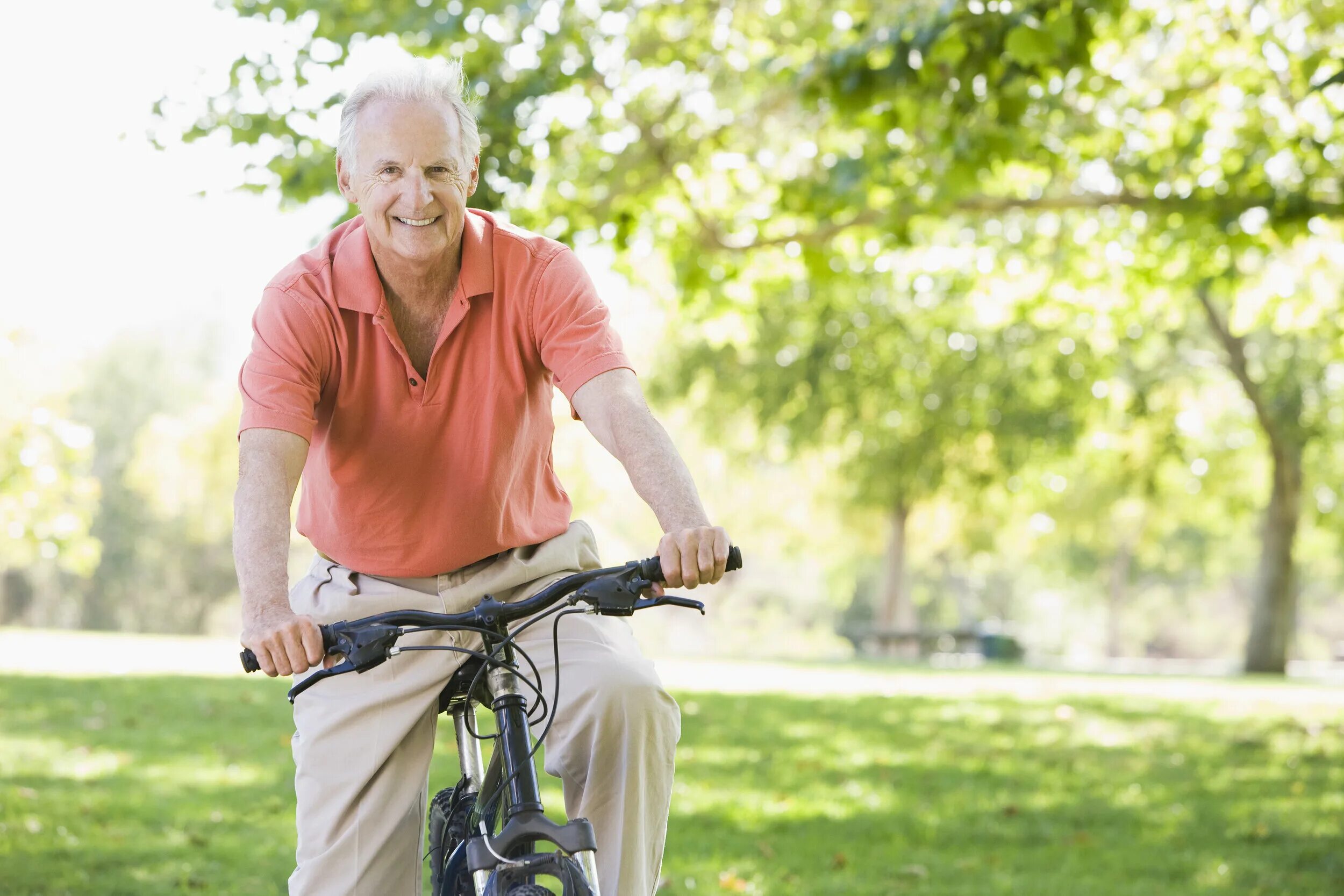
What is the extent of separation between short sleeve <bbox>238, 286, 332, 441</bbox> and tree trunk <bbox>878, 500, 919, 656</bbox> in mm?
25082

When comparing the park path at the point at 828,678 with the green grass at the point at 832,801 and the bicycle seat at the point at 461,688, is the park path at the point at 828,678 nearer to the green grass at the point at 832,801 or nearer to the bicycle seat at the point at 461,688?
the green grass at the point at 832,801

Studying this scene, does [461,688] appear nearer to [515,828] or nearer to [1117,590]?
[515,828]

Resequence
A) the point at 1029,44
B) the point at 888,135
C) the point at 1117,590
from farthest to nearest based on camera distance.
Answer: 1. the point at 1117,590
2. the point at 888,135
3. the point at 1029,44

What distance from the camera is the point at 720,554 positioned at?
2.55m

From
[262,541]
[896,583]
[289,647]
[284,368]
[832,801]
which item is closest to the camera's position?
[289,647]

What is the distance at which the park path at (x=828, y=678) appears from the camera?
14477 millimetres

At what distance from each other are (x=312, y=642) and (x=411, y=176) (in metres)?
1.04

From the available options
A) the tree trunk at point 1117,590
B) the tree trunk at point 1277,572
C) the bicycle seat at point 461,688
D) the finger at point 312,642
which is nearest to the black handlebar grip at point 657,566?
the bicycle seat at point 461,688

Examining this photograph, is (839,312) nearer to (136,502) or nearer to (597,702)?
(597,702)

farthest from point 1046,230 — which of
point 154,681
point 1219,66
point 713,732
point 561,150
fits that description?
point 154,681

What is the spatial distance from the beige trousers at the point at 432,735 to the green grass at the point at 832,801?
8.76ft

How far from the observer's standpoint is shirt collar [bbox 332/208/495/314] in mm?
3051

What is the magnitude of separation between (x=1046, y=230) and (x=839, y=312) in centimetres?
607

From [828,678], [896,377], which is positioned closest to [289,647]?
[828,678]
